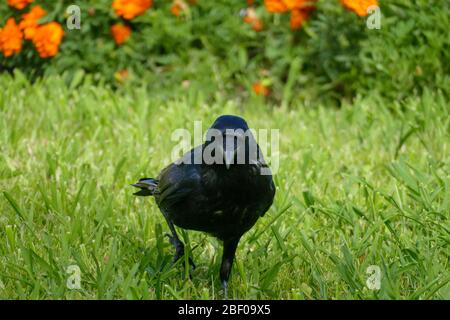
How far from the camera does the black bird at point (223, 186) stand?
271 cm

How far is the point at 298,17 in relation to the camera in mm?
5930

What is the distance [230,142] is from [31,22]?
136 inches

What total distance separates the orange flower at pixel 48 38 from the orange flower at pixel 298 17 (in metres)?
1.73

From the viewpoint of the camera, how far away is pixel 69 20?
5.70 meters

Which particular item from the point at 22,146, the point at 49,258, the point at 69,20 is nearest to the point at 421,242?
the point at 49,258

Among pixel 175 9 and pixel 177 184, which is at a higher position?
pixel 175 9

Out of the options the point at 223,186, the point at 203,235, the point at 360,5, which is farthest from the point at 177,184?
the point at 360,5

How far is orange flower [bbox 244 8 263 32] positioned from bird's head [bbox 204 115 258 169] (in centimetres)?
339

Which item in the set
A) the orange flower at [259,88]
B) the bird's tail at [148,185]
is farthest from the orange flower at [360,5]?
the bird's tail at [148,185]

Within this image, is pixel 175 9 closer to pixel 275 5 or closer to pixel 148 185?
pixel 275 5

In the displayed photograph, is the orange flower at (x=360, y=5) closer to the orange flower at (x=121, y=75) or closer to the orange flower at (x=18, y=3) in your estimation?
the orange flower at (x=121, y=75)
